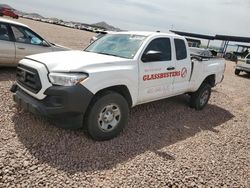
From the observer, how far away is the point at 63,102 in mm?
3926

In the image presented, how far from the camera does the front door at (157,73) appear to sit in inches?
199

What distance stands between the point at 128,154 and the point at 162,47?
2.58 metres

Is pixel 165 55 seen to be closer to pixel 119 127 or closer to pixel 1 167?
pixel 119 127

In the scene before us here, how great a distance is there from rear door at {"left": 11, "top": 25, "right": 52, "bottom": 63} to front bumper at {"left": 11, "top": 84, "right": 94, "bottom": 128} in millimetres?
4107

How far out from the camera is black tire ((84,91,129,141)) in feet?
14.0

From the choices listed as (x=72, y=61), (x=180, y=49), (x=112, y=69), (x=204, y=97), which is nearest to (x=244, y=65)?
(x=204, y=97)

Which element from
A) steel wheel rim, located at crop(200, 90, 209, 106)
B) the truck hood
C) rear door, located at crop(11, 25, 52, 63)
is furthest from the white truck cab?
the truck hood

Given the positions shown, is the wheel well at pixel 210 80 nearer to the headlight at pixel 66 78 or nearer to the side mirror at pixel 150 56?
the side mirror at pixel 150 56

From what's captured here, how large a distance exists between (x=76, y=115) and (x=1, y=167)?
1265mm

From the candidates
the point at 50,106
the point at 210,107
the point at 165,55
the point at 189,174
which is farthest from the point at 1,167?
the point at 210,107

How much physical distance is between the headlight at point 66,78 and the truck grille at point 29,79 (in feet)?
0.89

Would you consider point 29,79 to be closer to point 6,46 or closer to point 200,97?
point 6,46

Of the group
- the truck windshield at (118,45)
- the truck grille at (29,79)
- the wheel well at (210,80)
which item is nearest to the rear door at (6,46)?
the truck windshield at (118,45)

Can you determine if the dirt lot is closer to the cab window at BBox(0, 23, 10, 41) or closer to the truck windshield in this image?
the truck windshield
